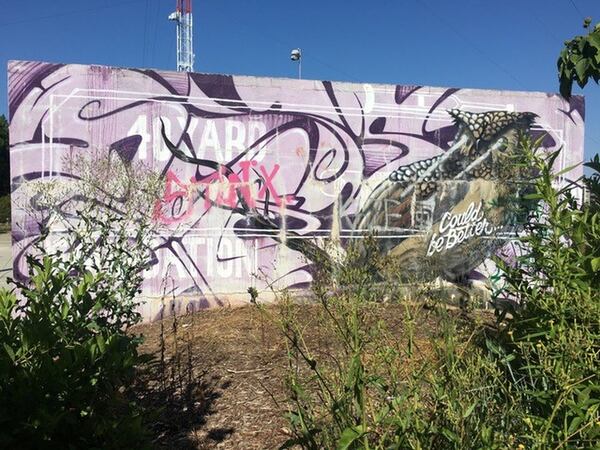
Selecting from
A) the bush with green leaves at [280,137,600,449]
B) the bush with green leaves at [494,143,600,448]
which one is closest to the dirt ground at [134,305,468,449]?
the bush with green leaves at [280,137,600,449]

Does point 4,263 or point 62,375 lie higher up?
point 62,375

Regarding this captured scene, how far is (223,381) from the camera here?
13.8 ft

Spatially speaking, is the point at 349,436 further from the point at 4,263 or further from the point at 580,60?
the point at 4,263

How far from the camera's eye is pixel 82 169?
6.10 meters

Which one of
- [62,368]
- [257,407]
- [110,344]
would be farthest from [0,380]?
[257,407]

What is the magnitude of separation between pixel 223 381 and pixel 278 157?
325 centimetres

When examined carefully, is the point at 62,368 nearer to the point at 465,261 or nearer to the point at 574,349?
the point at 574,349

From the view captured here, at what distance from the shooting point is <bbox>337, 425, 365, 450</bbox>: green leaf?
5.16 ft

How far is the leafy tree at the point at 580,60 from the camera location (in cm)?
296

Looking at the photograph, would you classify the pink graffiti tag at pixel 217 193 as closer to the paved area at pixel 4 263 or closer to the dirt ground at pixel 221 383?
the dirt ground at pixel 221 383

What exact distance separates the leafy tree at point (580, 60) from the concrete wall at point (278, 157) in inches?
128

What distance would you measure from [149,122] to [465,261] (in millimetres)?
4537

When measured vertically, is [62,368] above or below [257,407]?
above

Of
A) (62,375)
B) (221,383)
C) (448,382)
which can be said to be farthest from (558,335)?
(221,383)
